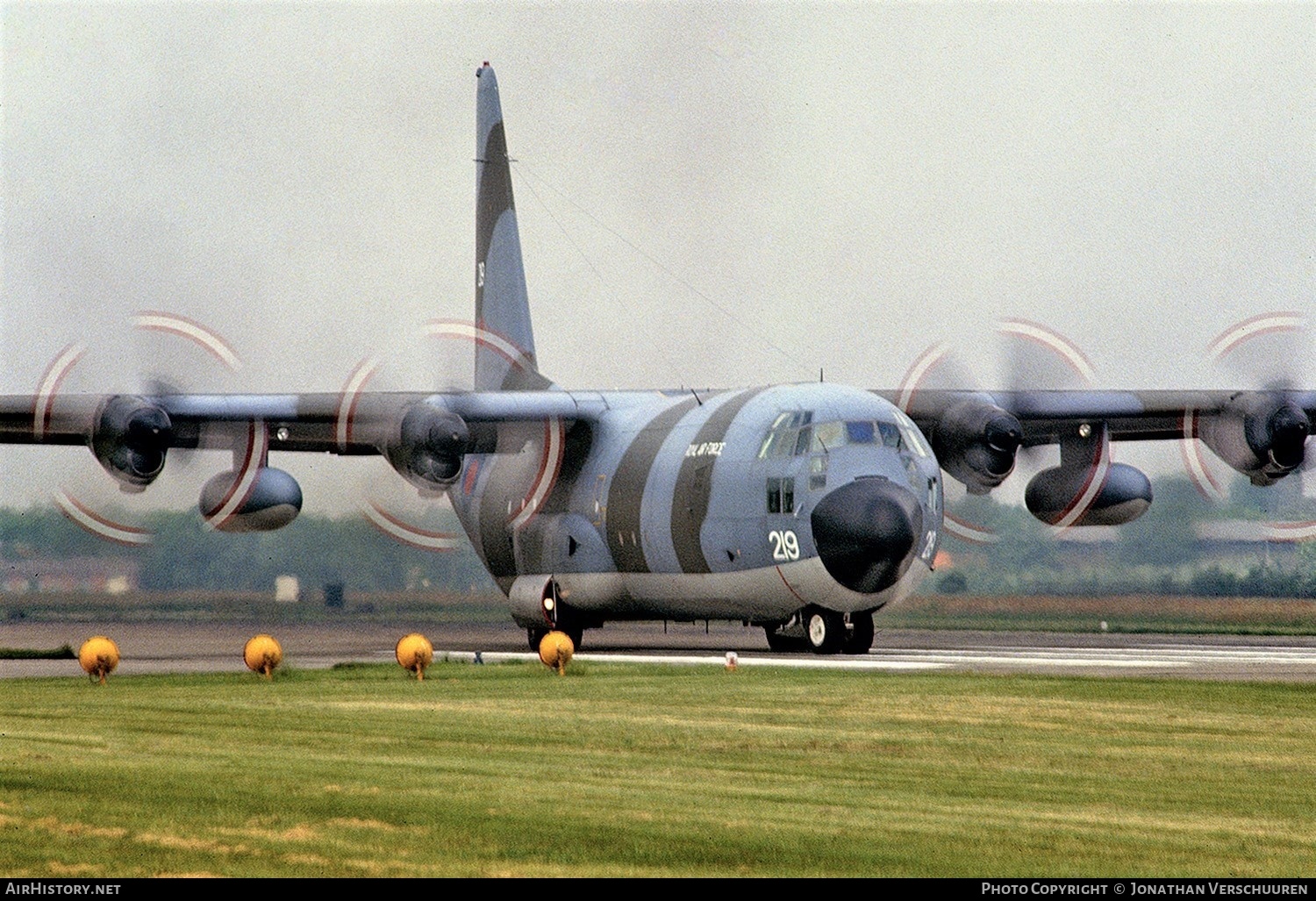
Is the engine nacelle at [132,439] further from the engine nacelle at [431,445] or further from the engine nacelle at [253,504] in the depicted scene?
the engine nacelle at [431,445]

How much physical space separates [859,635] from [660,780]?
18.0 meters

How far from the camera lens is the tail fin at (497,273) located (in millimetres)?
44781

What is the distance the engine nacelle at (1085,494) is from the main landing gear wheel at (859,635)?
7022 mm

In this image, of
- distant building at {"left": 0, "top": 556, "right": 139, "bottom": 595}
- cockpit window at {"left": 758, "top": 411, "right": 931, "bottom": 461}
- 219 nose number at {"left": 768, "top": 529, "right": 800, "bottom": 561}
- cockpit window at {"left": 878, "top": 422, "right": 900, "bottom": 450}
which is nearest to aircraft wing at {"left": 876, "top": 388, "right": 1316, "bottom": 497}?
cockpit window at {"left": 758, "top": 411, "right": 931, "bottom": 461}

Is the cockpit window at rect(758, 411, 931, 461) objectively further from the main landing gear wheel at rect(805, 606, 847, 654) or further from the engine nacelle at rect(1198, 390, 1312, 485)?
the engine nacelle at rect(1198, 390, 1312, 485)

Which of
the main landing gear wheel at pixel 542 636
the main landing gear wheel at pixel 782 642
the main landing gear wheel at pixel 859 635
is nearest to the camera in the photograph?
the main landing gear wheel at pixel 859 635

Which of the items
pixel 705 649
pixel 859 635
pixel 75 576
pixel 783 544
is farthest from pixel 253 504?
pixel 75 576

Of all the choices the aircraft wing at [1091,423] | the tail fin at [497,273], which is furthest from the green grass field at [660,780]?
the tail fin at [497,273]

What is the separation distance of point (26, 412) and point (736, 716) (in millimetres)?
19705

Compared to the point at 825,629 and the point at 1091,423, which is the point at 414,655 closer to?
the point at 825,629

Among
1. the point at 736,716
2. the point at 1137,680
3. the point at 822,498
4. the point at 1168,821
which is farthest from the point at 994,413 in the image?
the point at 1168,821

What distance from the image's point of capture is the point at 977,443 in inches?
1451

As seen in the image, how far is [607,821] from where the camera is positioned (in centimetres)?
1322

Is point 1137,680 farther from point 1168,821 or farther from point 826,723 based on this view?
point 1168,821
